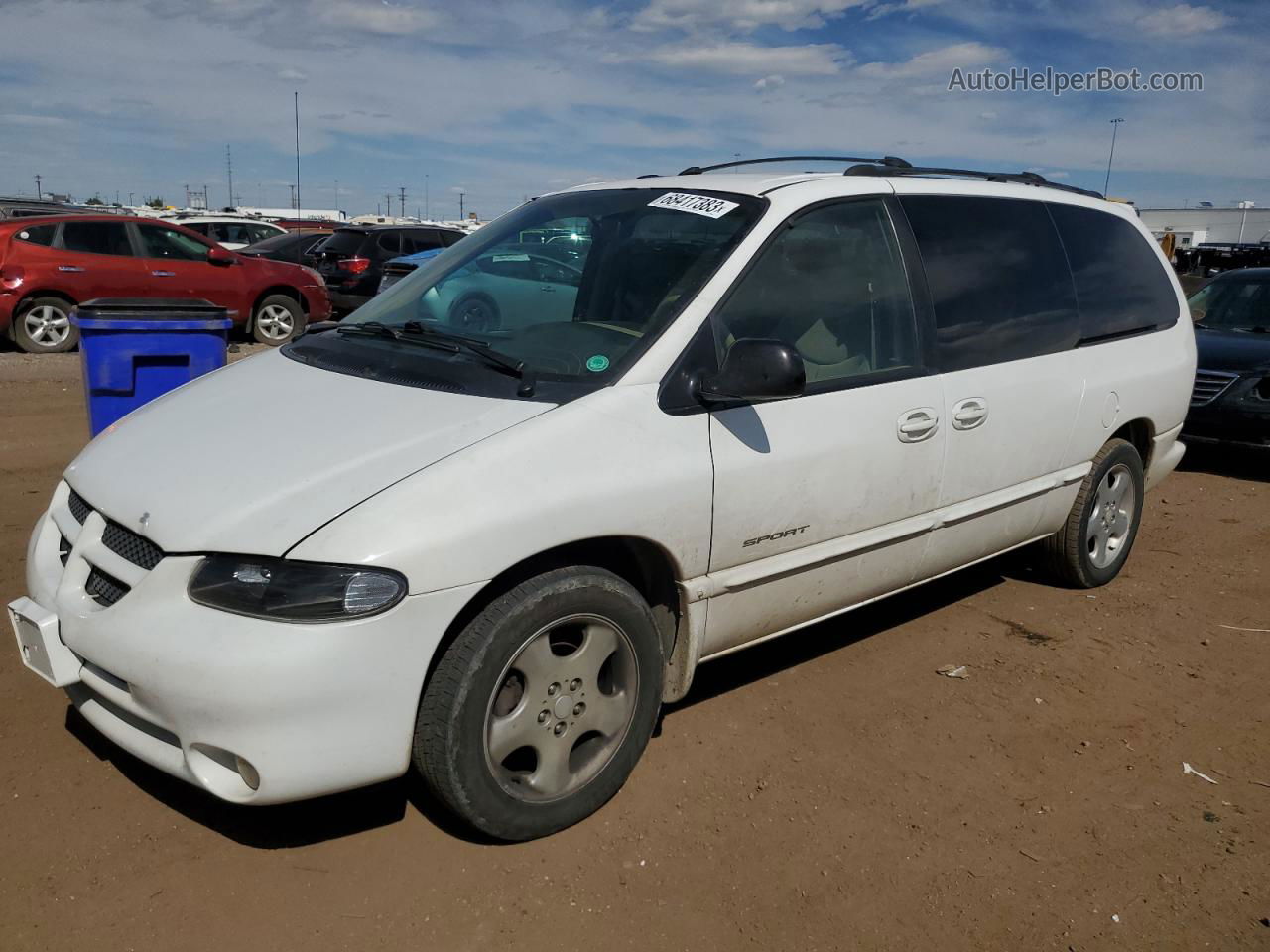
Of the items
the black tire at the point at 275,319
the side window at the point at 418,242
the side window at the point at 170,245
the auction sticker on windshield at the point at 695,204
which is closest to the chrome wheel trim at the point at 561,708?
the auction sticker on windshield at the point at 695,204

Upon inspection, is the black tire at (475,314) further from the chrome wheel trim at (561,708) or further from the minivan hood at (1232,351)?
the minivan hood at (1232,351)

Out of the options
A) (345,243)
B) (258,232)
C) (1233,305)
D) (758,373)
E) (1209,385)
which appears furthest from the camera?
(258,232)

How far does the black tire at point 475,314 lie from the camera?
3.50m

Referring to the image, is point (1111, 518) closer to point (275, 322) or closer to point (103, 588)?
point (103, 588)

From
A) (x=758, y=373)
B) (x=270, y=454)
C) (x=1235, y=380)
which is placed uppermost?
(x=758, y=373)

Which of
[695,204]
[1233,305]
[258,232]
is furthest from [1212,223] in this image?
[695,204]

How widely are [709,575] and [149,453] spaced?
1.68 m

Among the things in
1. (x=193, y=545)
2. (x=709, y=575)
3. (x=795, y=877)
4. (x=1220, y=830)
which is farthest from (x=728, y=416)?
(x=1220, y=830)

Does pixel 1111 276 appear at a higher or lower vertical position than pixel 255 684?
higher

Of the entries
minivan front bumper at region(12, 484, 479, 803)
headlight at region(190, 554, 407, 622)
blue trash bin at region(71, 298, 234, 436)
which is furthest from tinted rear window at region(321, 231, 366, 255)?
headlight at region(190, 554, 407, 622)

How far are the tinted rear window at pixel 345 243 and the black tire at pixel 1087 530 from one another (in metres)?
13.4

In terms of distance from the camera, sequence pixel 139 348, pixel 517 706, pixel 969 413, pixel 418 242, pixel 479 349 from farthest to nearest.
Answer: pixel 418 242 < pixel 139 348 < pixel 969 413 < pixel 479 349 < pixel 517 706

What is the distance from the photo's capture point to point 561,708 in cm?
291

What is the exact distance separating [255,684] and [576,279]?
6.20 feet
